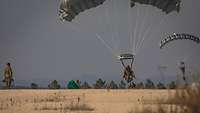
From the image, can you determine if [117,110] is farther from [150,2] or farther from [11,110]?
[150,2]

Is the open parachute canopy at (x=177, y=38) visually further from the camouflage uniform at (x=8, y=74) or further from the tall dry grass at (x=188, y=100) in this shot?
the tall dry grass at (x=188, y=100)

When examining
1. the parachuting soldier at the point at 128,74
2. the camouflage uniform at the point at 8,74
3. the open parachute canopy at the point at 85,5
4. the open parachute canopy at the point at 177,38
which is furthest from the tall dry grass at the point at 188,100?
the open parachute canopy at the point at 177,38

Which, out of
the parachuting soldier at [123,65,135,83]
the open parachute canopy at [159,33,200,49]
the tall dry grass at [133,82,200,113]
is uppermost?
the open parachute canopy at [159,33,200,49]

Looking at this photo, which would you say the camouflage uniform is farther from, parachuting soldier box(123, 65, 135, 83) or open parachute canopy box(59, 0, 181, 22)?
parachuting soldier box(123, 65, 135, 83)

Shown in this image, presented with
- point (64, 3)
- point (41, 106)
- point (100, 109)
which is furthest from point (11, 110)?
point (64, 3)

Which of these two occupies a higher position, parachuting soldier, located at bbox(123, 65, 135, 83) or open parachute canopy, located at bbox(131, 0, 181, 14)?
open parachute canopy, located at bbox(131, 0, 181, 14)

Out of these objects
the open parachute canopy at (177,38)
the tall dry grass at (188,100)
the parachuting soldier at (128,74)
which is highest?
the open parachute canopy at (177,38)

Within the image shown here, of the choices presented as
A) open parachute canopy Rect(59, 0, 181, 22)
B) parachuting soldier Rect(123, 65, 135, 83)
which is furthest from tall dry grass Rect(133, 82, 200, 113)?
parachuting soldier Rect(123, 65, 135, 83)

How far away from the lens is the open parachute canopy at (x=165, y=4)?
21.5 m

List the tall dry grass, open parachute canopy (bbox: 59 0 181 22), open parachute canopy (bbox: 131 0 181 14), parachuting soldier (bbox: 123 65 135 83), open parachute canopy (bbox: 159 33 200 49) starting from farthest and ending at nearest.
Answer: open parachute canopy (bbox: 159 33 200 49), parachuting soldier (bbox: 123 65 135 83), open parachute canopy (bbox: 59 0 181 22), open parachute canopy (bbox: 131 0 181 14), the tall dry grass

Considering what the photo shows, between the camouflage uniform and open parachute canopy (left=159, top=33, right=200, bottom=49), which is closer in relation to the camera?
the camouflage uniform

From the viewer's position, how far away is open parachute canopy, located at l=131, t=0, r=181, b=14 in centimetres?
2148

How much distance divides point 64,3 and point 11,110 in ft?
34.2

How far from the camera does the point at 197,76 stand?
1020 cm
